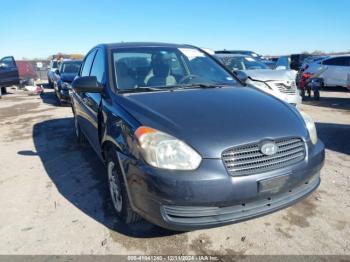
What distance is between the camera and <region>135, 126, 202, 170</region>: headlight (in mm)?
2453

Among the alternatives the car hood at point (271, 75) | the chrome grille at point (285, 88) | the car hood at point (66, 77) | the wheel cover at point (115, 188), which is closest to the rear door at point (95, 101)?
the wheel cover at point (115, 188)

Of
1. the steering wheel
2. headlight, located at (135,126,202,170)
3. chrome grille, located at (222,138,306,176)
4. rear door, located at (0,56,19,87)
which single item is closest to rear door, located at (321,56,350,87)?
the steering wheel

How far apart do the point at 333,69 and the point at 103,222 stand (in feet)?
44.5

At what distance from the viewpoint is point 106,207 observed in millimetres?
3621

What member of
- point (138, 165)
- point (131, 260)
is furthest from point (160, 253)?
point (138, 165)

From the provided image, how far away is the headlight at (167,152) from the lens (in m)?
2.45

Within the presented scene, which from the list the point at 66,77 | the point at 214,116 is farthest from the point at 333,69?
the point at 214,116

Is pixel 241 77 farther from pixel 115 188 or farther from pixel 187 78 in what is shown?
pixel 115 188

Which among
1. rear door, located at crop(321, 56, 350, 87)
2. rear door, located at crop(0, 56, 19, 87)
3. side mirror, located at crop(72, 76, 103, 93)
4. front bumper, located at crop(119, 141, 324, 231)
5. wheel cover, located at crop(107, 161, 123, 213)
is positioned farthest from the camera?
rear door, located at crop(0, 56, 19, 87)

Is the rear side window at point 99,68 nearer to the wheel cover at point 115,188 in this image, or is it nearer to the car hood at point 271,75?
the wheel cover at point 115,188

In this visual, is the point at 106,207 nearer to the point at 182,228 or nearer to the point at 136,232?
the point at 136,232

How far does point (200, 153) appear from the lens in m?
2.46

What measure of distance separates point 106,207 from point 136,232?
0.67m

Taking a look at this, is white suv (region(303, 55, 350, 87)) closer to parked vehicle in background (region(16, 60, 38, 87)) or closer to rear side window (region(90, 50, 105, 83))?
rear side window (region(90, 50, 105, 83))
